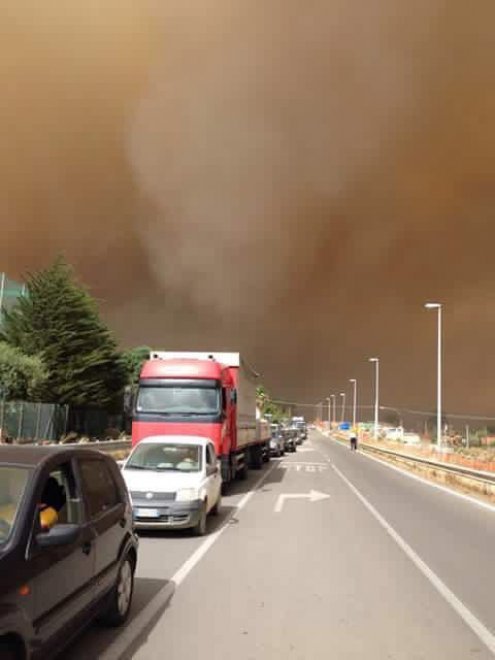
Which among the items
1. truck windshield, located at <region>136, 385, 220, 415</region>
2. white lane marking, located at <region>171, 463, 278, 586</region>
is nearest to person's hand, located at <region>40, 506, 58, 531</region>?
white lane marking, located at <region>171, 463, 278, 586</region>

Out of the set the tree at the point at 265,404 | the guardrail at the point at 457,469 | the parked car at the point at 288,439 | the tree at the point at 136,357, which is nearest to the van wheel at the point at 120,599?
the guardrail at the point at 457,469

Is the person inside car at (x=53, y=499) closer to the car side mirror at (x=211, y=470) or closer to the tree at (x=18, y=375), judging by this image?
the car side mirror at (x=211, y=470)

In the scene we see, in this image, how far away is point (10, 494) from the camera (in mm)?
4398

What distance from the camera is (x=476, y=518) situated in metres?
14.2

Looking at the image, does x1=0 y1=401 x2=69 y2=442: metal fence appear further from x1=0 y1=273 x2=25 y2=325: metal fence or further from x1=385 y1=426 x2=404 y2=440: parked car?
x1=385 y1=426 x2=404 y2=440: parked car

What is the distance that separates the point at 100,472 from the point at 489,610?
390 cm

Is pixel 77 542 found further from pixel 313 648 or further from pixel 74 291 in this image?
pixel 74 291

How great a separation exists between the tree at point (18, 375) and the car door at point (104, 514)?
1241 inches

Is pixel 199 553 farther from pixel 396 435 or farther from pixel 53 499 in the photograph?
pixel 396 435

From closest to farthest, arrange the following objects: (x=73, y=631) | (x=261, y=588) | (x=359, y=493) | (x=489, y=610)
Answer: (x=73, y=631)
(x=489, y=610)
(x=261, y=588)
(x=359, y=493)

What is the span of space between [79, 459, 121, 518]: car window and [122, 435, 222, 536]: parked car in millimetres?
4505

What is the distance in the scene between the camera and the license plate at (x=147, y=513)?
1042cm

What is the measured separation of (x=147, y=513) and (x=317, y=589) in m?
3.66

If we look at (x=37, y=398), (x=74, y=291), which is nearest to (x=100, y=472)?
(x=37, y=398)
